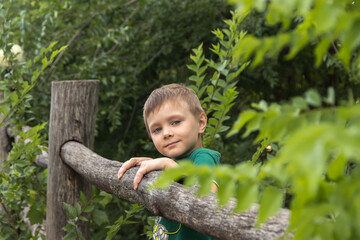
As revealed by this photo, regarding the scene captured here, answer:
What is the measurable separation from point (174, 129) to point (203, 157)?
7.4 inches

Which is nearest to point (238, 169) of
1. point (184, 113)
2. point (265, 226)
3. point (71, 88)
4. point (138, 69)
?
point (265, 226)

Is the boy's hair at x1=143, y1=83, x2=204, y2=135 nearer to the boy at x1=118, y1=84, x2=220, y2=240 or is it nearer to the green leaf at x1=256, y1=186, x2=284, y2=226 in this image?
the boy at x1=118, y1=84, x2=220, y2=240

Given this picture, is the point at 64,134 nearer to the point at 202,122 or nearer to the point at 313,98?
the point at 202,122

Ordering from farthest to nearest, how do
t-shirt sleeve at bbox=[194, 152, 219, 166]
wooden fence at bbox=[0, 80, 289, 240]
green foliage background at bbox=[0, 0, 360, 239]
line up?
green foliage background at bbox=[0, 0, 360, 239] < t-shirt sleeve at bbox=[194, 152, 219, 166] < wooden fence at bbox=[0, 80, 289, 240]

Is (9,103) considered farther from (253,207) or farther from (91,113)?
(253,207)

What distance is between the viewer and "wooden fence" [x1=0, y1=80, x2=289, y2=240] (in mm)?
1152

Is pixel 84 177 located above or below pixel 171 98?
below

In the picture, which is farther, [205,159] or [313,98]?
[205,159]

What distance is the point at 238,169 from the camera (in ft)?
1.99

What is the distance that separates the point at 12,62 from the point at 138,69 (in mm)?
1463

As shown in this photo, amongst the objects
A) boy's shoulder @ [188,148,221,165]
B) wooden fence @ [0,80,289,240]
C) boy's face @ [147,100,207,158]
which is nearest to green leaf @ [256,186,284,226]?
wooden fence @ [0,80,289,240]

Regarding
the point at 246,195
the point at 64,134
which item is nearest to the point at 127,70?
the point at 64,134

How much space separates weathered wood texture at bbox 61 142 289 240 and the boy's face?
A: 0.20m

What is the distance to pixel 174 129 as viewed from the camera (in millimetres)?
1818
